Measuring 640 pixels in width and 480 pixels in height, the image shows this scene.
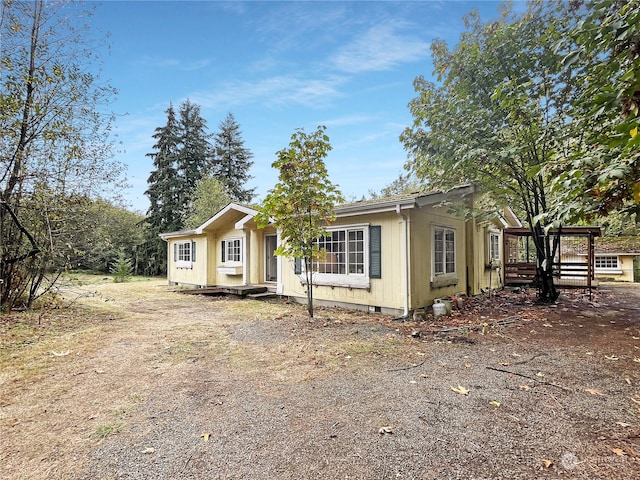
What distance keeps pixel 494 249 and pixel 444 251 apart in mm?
4580

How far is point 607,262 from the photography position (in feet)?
54.7

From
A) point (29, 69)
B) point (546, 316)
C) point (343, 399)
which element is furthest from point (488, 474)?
point (29, 69)

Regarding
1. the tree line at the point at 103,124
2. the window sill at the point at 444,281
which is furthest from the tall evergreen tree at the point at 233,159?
the window sill at the point at 444,281

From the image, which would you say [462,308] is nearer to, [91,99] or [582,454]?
[582,454]

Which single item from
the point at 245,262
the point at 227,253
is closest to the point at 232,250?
the point at 227,253

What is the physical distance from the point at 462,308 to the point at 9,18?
430 inches

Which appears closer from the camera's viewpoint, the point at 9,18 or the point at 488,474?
the point at 488,474

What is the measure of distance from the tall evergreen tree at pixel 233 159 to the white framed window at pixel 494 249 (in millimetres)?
21541

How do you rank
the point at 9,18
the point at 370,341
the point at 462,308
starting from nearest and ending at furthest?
the point at 370,341 < the point at 9,18 < the point at 462,308

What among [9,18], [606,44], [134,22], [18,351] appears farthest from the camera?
[134,22]

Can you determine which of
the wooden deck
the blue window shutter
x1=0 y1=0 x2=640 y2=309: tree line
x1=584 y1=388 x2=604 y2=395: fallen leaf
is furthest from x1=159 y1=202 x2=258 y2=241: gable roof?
x1=584 y1=388 x2=604 y2=395: fallen leaf

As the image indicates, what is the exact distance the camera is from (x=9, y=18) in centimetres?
613

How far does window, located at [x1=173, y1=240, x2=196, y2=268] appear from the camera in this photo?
1398 centimetres

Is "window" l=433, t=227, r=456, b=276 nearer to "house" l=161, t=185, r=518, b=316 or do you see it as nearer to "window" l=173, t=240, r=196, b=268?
"house" l=161, t=185, r=518, b=316
